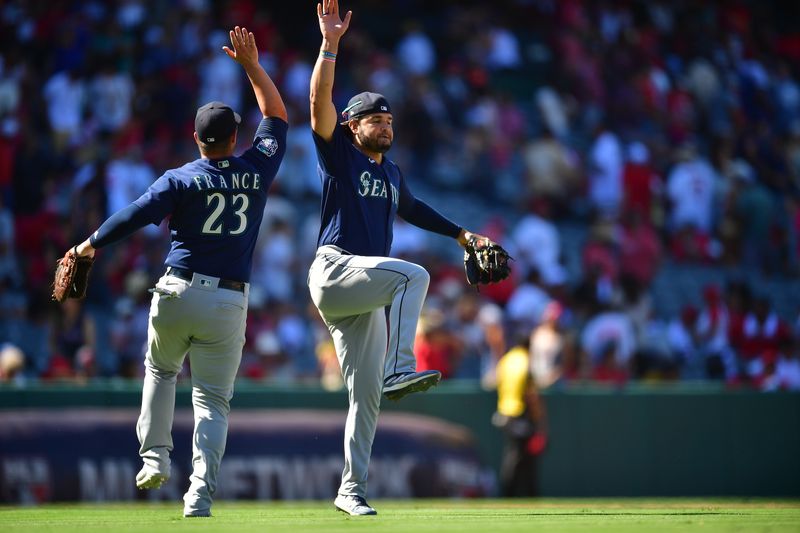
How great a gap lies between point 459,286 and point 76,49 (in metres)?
5.74

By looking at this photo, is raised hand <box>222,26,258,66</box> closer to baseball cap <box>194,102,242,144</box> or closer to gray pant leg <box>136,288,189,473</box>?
baseball cap <box>194,102,242,144</box>

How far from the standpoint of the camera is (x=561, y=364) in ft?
48.7

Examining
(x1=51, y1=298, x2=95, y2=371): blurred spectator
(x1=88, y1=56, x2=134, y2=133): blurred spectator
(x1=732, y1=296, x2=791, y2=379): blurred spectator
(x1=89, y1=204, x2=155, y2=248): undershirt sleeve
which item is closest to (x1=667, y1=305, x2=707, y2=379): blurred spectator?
(x1=732, y1=296, x2=791, y2=379): blurred spectator

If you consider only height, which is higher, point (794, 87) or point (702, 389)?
point (794, 87)

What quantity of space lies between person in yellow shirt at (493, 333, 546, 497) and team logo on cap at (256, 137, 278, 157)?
6.33 m

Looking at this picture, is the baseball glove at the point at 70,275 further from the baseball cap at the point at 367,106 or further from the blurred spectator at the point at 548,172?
the blurred spectator at the point at 548,172

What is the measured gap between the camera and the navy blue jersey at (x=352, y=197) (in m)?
7.73

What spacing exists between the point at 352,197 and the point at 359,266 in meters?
0.45

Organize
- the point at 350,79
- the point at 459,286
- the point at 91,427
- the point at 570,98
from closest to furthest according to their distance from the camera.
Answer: the point at 91,427
the point at 459,286
the point at 350,79
the point at 570,98

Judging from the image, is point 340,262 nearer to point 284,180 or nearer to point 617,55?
point 284,180

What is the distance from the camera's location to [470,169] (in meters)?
19.2

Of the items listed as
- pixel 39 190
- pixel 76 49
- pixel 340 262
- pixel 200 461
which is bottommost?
pixel 200 461

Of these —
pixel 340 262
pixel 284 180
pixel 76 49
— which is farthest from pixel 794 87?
pixel 340 262

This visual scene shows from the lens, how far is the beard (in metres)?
7.85
